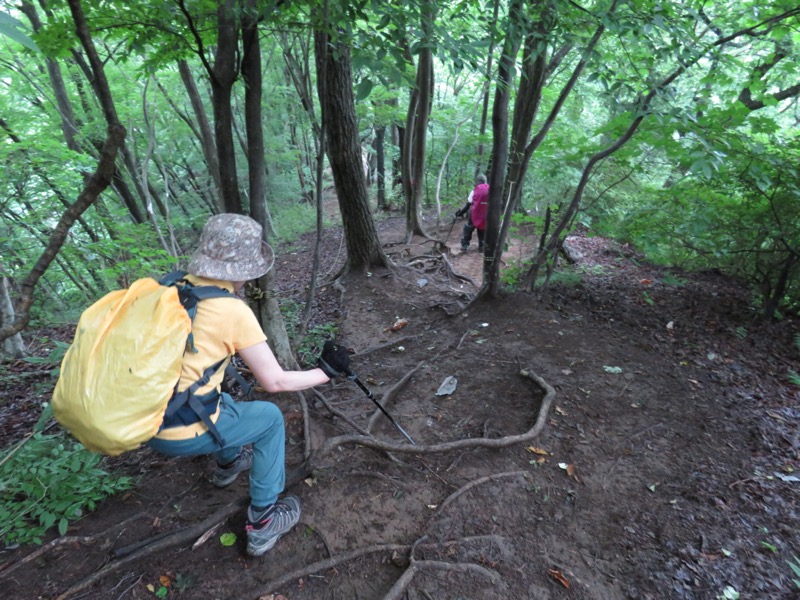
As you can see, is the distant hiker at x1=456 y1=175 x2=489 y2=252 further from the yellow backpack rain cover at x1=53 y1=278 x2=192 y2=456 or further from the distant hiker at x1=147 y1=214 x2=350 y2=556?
the yellow backpack rain cover at x1=53 y1=278 x2=192 y2=456

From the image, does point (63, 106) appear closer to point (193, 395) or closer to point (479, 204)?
point (479, 204)

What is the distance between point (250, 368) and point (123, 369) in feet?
1.89

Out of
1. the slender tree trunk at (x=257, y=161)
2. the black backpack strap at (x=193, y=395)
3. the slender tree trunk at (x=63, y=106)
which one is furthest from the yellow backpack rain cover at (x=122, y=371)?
the slender tree trunk at (x=63, y=106)

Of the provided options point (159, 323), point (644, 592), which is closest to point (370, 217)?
point (159, 323)

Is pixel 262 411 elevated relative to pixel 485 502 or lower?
elevated

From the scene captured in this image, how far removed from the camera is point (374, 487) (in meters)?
3.18

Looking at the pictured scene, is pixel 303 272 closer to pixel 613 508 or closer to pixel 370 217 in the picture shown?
pixel 370 217

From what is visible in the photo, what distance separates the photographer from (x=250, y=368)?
7.25 feet

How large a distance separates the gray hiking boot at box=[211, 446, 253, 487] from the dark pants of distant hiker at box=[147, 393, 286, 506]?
0.47 metres

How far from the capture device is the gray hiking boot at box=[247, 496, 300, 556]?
2.55 meters

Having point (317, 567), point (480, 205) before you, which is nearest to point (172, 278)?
point (317, 567)

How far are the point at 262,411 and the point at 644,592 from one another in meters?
2.55

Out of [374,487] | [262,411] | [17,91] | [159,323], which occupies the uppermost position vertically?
[17,91]

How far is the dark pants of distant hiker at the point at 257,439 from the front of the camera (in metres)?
2.42
